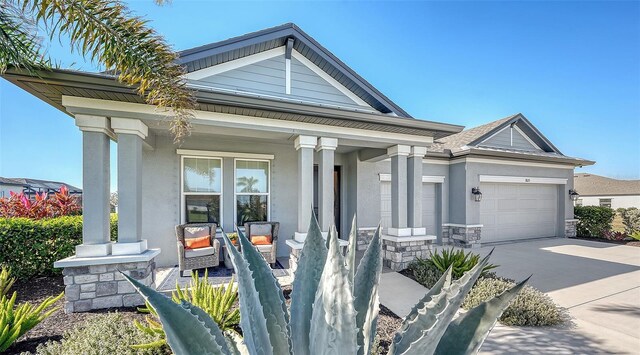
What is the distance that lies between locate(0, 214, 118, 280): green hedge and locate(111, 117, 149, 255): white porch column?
7.45 ft

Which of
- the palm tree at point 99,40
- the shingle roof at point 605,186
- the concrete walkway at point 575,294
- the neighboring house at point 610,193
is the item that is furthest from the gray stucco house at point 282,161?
the shingle roof at point 605,186

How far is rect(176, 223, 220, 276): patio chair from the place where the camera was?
5.47 m

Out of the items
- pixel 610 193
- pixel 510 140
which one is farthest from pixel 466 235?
pixel 610 193

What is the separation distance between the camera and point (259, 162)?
23.9 feet

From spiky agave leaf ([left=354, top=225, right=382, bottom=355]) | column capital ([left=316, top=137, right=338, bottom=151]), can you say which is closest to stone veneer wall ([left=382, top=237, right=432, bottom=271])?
column capital ([left=316, top=137, right=338, bottom=151])

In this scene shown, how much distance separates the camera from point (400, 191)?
6.23 meters

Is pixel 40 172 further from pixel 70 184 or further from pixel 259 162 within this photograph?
pixel 259 162

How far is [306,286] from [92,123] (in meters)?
4.55

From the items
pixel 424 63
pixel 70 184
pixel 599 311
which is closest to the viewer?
pixel 599 311

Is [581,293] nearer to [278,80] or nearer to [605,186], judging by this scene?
[278,80]

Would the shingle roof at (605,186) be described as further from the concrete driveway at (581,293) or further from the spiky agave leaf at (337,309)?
the spiky agave leaf at (337,309)

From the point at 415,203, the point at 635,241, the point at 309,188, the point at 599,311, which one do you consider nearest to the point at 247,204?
the point at 309,188

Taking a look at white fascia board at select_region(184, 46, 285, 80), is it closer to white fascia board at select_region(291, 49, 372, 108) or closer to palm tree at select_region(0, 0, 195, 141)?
white fascia board at select_region(291, 49, 372, 108)

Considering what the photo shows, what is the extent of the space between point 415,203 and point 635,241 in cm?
996
